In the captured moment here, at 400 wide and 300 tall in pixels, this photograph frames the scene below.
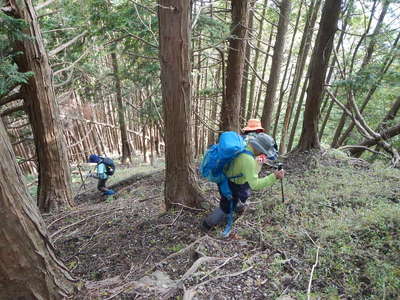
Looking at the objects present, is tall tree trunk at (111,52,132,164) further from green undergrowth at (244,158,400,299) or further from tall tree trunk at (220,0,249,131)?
green undergrowth at (244,158,400,299)

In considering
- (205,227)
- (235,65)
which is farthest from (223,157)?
(235,65)

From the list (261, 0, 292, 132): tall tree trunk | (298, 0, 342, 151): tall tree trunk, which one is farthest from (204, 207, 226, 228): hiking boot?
(261, 0, 292, 132): tall tree trunk

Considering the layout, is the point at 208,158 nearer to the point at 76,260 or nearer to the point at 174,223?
the point at 174,223

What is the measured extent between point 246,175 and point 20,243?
2280 millimetres

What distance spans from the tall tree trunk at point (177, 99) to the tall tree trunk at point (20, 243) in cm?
182

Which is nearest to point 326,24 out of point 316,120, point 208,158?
point 316,120

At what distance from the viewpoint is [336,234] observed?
2.83 metres

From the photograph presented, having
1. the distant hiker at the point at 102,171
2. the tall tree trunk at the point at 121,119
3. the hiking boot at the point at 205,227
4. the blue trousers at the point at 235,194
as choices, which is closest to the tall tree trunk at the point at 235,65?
the blue trousers at the point at 235,194

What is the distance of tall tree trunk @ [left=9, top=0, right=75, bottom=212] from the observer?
14.6 ft

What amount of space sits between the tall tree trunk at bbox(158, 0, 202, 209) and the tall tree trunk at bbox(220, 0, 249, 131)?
1905 millimetres

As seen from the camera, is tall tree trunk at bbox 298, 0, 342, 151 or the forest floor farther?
tall tree trunk at bbox 298, 0, 342, 151

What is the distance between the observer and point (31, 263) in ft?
5.75

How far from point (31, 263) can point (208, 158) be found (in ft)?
6.68

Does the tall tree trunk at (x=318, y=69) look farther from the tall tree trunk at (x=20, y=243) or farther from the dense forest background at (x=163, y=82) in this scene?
the tall tree trunk at (x=20, y=243)
